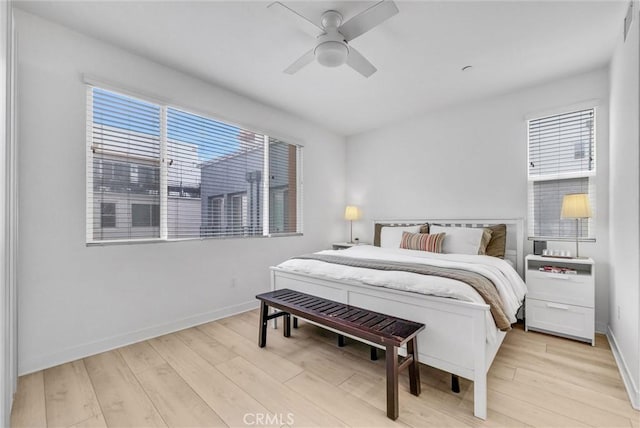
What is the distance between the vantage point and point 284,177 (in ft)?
13.3

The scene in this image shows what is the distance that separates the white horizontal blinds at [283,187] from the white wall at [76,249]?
877mm

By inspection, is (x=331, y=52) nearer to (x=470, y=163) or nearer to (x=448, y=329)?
(x=448, y=329)

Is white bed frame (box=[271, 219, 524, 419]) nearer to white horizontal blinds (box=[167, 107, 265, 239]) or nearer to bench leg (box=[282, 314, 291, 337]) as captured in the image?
bench leg (box=[282, 314, 291, 337])

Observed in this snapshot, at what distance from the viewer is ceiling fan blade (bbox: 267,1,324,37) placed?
5.90ft

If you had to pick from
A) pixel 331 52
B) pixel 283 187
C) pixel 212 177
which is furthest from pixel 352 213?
pixel 331 52

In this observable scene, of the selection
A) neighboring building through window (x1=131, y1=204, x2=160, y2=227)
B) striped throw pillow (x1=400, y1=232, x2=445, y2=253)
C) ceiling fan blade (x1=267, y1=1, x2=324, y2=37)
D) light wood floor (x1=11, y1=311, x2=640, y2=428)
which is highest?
ceiling fan blade (x1=267, y1=1, x2=324, y2=37)

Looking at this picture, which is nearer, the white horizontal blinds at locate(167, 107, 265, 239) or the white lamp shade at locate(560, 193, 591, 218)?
the white lamp shade at locate(560, 193, 591, 218)

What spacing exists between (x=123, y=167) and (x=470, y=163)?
12.9 feet

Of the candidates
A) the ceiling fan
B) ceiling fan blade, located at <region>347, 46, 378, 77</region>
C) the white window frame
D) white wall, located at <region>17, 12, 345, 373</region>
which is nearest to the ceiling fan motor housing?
the ceiling fan

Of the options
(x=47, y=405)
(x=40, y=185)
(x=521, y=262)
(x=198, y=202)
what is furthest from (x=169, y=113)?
(x=521, y=262)

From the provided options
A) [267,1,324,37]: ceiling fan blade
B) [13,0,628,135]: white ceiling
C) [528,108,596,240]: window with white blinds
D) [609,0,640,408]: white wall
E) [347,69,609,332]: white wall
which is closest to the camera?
[609,0,640,408]: white wall

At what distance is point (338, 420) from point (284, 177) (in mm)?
3052

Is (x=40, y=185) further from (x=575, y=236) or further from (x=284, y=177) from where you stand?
(x=575, y=236)

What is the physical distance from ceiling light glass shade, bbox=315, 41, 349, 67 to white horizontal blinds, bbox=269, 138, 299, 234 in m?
1.88
